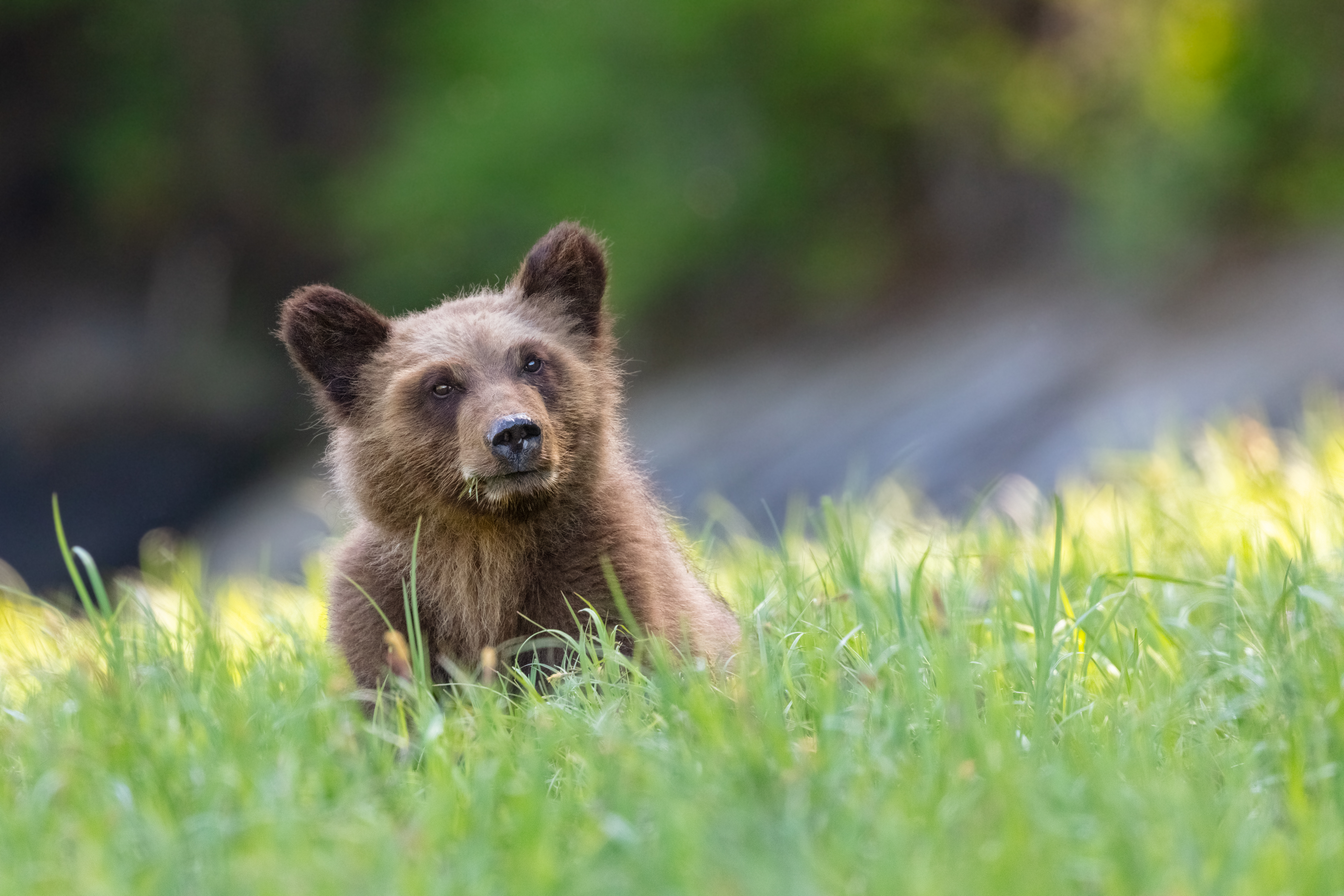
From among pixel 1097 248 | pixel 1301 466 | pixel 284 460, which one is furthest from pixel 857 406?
pixel 1301 466

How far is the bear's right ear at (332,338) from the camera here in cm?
449

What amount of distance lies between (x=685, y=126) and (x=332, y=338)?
46.8 feet

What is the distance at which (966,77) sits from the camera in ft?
57.5

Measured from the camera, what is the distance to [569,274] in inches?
190

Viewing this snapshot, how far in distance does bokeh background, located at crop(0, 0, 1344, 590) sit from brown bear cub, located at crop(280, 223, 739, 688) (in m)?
8.39

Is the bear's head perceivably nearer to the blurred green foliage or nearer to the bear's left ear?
the bear's left ear

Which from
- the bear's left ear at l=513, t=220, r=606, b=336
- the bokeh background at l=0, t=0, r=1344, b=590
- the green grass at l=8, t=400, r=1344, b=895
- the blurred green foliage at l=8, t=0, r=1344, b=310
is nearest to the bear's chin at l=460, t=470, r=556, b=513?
the green grass at l=8, t=400, r=1344, b=895

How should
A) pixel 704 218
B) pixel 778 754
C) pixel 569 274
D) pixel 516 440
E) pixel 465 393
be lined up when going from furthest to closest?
pixel 704 218
pixel 569 274
pixel 465 393
pixel 516 440
pixel 778 754

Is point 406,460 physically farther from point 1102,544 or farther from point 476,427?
point 1102,544

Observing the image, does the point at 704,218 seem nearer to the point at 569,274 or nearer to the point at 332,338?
the point at 569,274

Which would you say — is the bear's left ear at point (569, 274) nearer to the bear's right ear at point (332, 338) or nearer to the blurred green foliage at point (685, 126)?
the bear's right ear at point (332, 338)

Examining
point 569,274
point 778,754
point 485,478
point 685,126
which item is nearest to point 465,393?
point 485,478

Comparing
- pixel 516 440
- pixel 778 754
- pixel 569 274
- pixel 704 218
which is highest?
pixel 569 274

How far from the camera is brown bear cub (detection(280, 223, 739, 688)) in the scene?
13.6 ft
